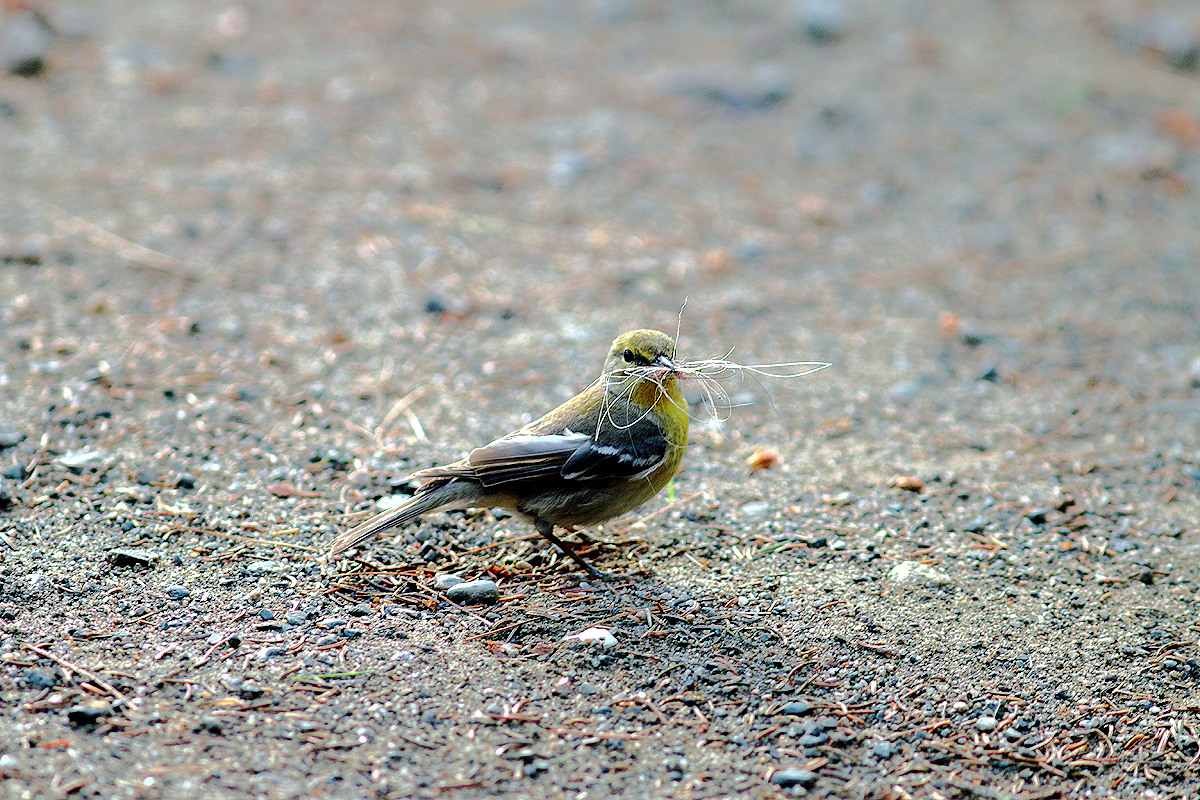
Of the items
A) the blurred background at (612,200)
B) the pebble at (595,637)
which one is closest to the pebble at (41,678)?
the pebble at (595,637)

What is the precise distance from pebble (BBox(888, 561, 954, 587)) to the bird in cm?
107

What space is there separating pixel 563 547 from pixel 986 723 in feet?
5.92

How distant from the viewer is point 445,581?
4.30 meters

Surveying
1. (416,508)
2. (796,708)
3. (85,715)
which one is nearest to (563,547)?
(416,508)

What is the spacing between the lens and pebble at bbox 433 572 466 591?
14.0 ft

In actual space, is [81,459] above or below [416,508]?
below

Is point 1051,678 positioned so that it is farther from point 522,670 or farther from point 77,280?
point 77,280

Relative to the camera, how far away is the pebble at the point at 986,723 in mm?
3762

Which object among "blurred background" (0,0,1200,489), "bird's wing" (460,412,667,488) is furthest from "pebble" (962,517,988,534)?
"bird's wing" (460,412,667,488)

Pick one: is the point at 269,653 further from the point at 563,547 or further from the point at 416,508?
the point at 563,547

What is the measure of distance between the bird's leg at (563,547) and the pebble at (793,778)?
128cm

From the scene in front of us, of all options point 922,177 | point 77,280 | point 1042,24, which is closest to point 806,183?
point 922,177

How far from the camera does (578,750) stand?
3.46m

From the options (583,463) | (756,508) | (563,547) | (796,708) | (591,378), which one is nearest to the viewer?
(796,708)
